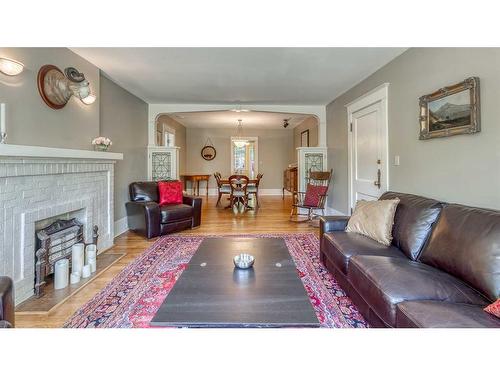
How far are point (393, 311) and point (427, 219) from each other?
107 cm

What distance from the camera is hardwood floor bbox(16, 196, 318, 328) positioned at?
1875mm

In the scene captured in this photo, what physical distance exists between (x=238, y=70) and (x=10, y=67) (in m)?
2.32

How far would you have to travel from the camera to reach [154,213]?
3.82 metres

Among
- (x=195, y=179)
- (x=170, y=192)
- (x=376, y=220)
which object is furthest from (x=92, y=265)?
(x=195, y=179)

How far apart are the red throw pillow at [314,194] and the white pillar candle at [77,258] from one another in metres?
3.61

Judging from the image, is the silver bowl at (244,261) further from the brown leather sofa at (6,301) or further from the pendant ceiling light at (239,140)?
the pendant ceiling light at (239,140)

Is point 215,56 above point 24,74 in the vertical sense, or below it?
above

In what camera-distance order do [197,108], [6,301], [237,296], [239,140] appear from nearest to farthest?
[6,301] < [237,296] < [197,108] < [239,140]

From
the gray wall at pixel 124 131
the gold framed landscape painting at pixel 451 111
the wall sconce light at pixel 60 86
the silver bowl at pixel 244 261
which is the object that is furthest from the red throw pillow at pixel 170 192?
the gold framed landscape painting at pixel 451 111

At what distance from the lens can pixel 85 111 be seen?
314cm

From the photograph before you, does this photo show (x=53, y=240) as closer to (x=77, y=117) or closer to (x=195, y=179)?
(x=77, y=117)

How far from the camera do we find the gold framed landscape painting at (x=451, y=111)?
202 cm
